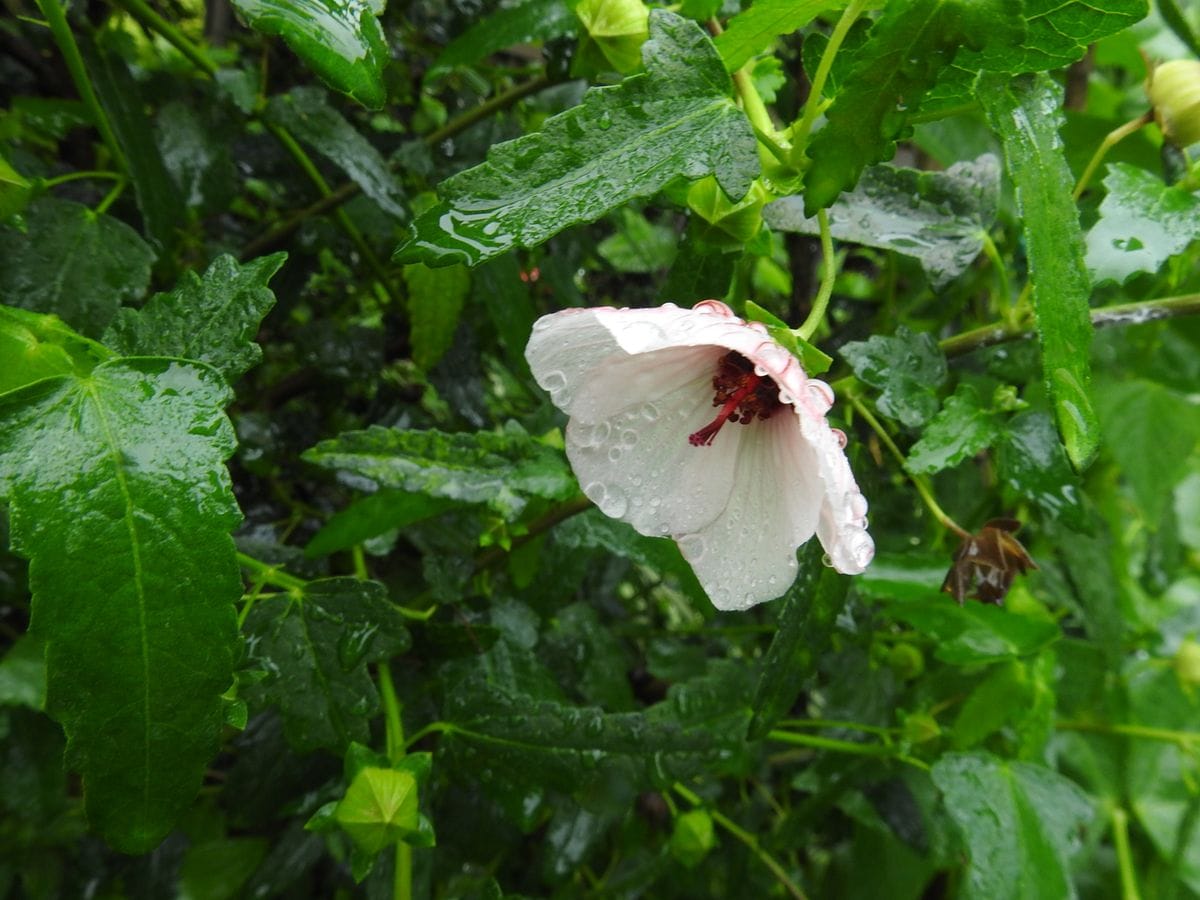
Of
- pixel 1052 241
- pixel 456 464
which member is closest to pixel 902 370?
pixel 1052 241

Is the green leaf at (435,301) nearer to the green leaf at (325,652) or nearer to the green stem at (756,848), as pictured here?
the green leaf at (325,652)

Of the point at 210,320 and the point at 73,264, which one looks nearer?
the point at 210,320

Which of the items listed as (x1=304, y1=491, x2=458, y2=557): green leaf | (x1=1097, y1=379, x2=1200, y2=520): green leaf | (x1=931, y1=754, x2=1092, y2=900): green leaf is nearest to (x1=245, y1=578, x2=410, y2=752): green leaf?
(x1=304, y1=491, x2=458, y2=557): green leaf

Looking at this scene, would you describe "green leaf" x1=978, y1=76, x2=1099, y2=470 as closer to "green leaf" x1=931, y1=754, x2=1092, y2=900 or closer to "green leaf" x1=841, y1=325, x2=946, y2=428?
"green leaf" x1=841, y1=325, x2=946, y2=428

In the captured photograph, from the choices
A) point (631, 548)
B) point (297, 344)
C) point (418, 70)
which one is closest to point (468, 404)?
point (297, 344)

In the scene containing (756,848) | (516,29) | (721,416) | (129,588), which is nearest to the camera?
(129,588)

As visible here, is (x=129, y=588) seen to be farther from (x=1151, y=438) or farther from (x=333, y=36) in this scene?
(x=1151, y=438)
